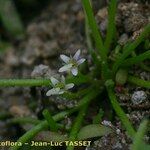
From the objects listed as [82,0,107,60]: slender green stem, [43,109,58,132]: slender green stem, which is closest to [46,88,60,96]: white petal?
[43,109,58,132]: slender green stem

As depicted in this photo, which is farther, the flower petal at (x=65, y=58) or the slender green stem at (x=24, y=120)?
the slender green stem at (x=24, y=120)

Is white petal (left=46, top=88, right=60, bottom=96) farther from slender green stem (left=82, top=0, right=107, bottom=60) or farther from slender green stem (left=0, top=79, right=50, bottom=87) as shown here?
slender green stem (left=82, top=0, right=107, bottom=60)

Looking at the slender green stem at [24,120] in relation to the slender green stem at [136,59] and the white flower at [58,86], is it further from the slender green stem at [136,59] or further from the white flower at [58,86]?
the slender green stem at [136,59]

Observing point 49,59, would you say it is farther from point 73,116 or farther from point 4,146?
point 4,146

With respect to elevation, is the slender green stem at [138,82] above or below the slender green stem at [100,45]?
below

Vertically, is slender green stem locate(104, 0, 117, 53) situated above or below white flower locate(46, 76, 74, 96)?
above

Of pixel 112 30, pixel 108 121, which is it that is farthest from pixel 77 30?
pixel 108 121

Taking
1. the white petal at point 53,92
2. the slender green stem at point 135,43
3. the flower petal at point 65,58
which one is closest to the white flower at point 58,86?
the white petal at point 53,92
